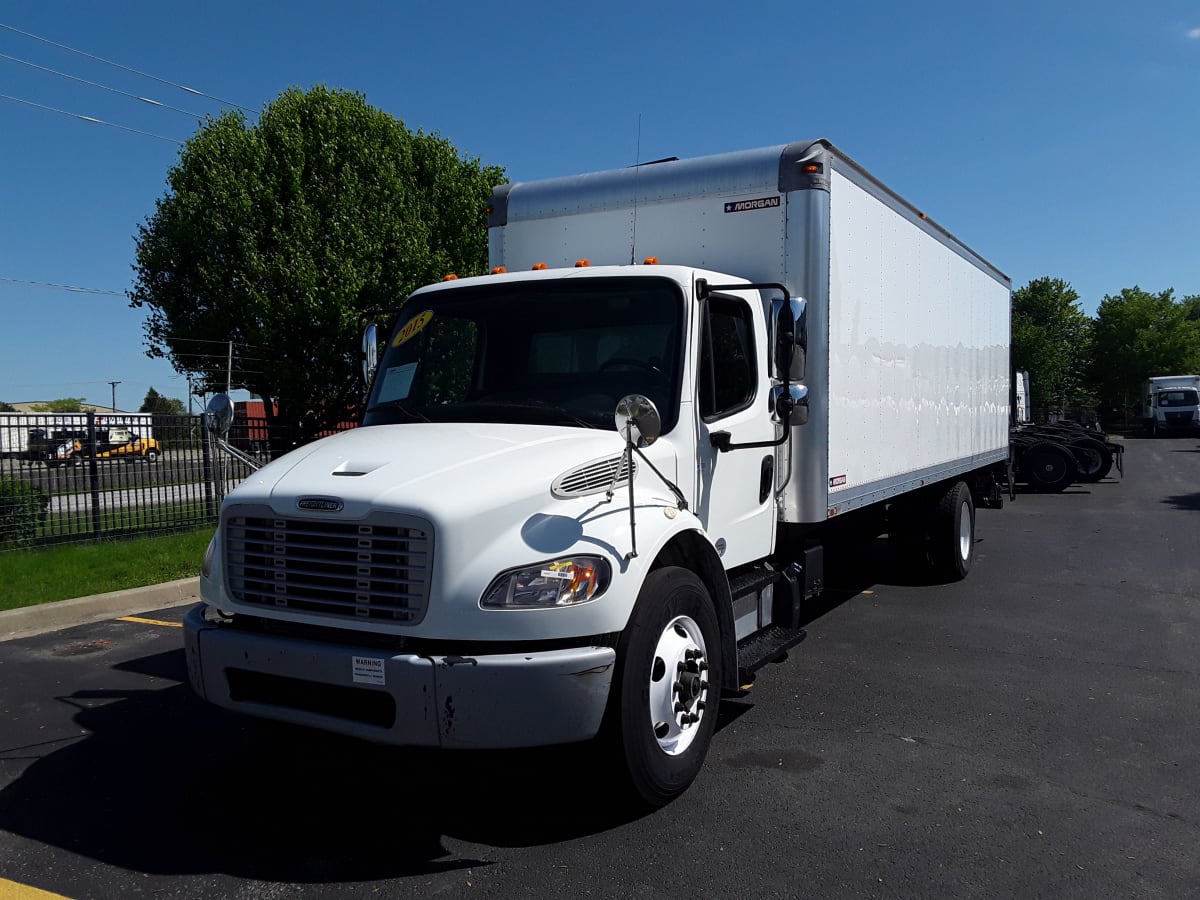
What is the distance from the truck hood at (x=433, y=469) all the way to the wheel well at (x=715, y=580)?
1.28 ft

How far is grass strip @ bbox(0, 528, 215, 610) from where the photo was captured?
27.9ft

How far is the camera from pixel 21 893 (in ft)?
11.3

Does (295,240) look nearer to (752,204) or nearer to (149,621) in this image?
(149,621)

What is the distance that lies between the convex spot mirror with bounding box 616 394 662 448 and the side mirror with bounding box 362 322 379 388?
2296 millimetres

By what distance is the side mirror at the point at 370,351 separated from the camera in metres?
5.56

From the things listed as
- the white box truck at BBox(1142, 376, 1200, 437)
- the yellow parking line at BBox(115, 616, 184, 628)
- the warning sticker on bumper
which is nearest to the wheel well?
the warning sticker on bumper

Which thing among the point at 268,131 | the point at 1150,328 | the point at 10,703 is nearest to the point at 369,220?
the point at 268,131

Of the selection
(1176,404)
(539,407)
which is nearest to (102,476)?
(539,407)

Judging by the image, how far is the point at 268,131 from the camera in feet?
75.1

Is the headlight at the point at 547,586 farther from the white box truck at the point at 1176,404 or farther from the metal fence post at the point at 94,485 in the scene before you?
the white box truck at the point at 1176,404

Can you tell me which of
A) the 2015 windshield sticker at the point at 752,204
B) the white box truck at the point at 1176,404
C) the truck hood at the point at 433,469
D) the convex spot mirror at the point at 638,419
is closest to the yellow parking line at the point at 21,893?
the truck hood at the point at 433,469

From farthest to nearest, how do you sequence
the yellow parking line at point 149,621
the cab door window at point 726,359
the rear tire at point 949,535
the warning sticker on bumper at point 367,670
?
the rear tire at point 949,535 < the yellow parking line at point 149,621 < the cab door window at point 726,359 < the warning sticker on bumper at point 367,670

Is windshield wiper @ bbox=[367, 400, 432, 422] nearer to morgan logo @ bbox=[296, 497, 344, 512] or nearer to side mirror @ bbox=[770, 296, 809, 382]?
morgan logo @ bbox=[296, 497, 344, 512]

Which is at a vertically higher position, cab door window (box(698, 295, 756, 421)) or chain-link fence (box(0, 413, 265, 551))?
cab door window (box(698, 295, 756, 421))
